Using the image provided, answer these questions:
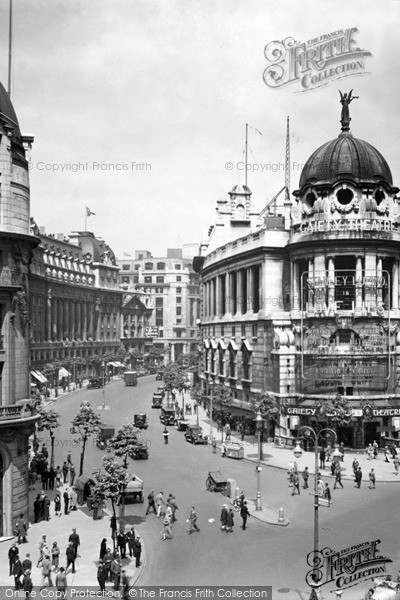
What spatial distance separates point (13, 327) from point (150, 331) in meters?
144

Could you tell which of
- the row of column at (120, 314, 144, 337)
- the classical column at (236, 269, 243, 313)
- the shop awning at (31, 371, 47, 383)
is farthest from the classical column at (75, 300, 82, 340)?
the classical column at (236, 269, 243, 313)

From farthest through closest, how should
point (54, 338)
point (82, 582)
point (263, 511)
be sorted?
point (54, 338) → point (263, 511) → point (82, 582)

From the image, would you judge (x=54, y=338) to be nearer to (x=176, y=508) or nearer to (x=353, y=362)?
(x=353, y=362)

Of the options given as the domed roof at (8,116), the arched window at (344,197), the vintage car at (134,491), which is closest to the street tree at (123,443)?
the vintage car at (134,491)

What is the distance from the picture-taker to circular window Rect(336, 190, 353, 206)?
65.6m

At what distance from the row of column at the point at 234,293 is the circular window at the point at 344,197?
11.8 metres

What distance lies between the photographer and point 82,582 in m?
28.5

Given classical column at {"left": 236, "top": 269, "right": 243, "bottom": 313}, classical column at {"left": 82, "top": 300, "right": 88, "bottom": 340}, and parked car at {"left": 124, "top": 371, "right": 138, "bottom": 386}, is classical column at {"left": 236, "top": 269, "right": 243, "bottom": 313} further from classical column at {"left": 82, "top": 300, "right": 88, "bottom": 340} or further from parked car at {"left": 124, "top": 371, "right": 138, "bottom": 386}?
classical column at {"left": 82, "top": 300, "right": 88, "bottom": 340}

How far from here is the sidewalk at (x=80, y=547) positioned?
29.1 m

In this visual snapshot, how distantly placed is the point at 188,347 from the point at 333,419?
458ft

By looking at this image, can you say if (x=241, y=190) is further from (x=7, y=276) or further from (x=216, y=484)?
(x=7, y=276)

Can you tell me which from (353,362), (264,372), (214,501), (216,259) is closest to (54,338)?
(216,259)

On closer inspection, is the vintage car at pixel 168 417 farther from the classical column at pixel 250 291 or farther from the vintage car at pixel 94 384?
the vintage car at pixel 94 384

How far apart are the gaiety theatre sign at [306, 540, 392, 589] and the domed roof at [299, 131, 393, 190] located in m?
42.5
